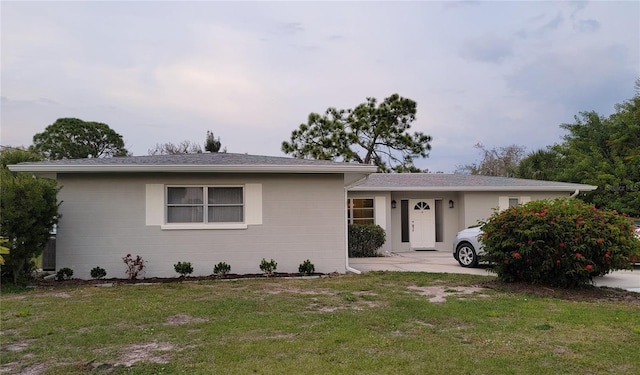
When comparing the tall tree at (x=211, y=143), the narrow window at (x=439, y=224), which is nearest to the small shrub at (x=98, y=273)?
the tall tree at (x=211, y=143)

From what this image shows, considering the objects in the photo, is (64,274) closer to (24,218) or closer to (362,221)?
(24,218)

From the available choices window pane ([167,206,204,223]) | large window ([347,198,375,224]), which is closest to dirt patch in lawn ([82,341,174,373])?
window pane ([167,206,204,223])

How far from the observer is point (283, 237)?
10484mm

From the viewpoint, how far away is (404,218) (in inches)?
670

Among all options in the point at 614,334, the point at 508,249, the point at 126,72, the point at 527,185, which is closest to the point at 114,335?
the point at 614,334

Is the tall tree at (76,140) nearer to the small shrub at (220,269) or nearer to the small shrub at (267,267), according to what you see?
the small shrub at (220,269)

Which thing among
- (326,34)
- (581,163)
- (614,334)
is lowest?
(614,334)

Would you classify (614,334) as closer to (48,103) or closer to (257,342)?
(257,342)

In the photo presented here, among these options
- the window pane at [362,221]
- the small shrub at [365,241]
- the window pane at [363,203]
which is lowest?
the small shrub at [365,241]

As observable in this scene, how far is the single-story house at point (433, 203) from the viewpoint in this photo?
635 inches

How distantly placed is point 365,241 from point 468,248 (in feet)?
12.6

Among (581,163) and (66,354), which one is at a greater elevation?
(581,163)

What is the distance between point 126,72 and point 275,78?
475 centimetres

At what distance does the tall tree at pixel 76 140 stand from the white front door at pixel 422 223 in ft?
94.9
